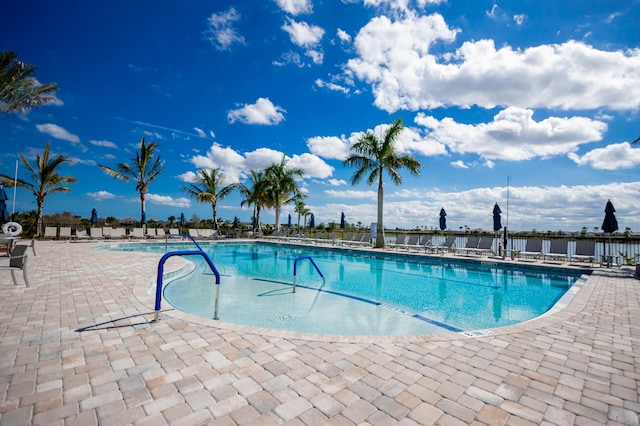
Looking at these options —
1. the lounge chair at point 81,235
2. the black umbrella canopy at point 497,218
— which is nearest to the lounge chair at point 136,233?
the lounge chair at point 81,235

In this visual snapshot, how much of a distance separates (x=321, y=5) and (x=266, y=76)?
5.61m

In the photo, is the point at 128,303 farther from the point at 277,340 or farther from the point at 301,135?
the point at 301,135

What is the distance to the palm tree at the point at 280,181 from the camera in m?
25.2

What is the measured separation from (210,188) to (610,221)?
89.2 ft

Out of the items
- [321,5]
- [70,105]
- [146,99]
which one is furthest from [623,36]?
[70,105]

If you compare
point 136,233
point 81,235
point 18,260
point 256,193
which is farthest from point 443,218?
point 81,235

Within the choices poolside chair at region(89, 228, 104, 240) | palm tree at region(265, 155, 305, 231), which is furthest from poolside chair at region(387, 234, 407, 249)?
poolside chair at region(89, 228, 104, 240)

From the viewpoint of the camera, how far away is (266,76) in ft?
49.4

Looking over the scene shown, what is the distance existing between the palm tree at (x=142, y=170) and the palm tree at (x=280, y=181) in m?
A: 9.11

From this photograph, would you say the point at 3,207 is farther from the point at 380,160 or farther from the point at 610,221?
the point at 610,221

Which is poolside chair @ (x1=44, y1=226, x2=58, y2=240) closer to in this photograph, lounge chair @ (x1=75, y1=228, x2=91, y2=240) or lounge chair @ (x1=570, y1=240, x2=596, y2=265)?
lounge chair @ (x1=75, y1=228, x2=91, y2=240)

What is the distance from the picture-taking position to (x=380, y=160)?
17.3 metres

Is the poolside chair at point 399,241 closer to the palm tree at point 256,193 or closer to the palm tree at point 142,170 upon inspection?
the palm tree at point 256,193

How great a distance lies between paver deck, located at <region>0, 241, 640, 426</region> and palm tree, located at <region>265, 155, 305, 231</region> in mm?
21107
